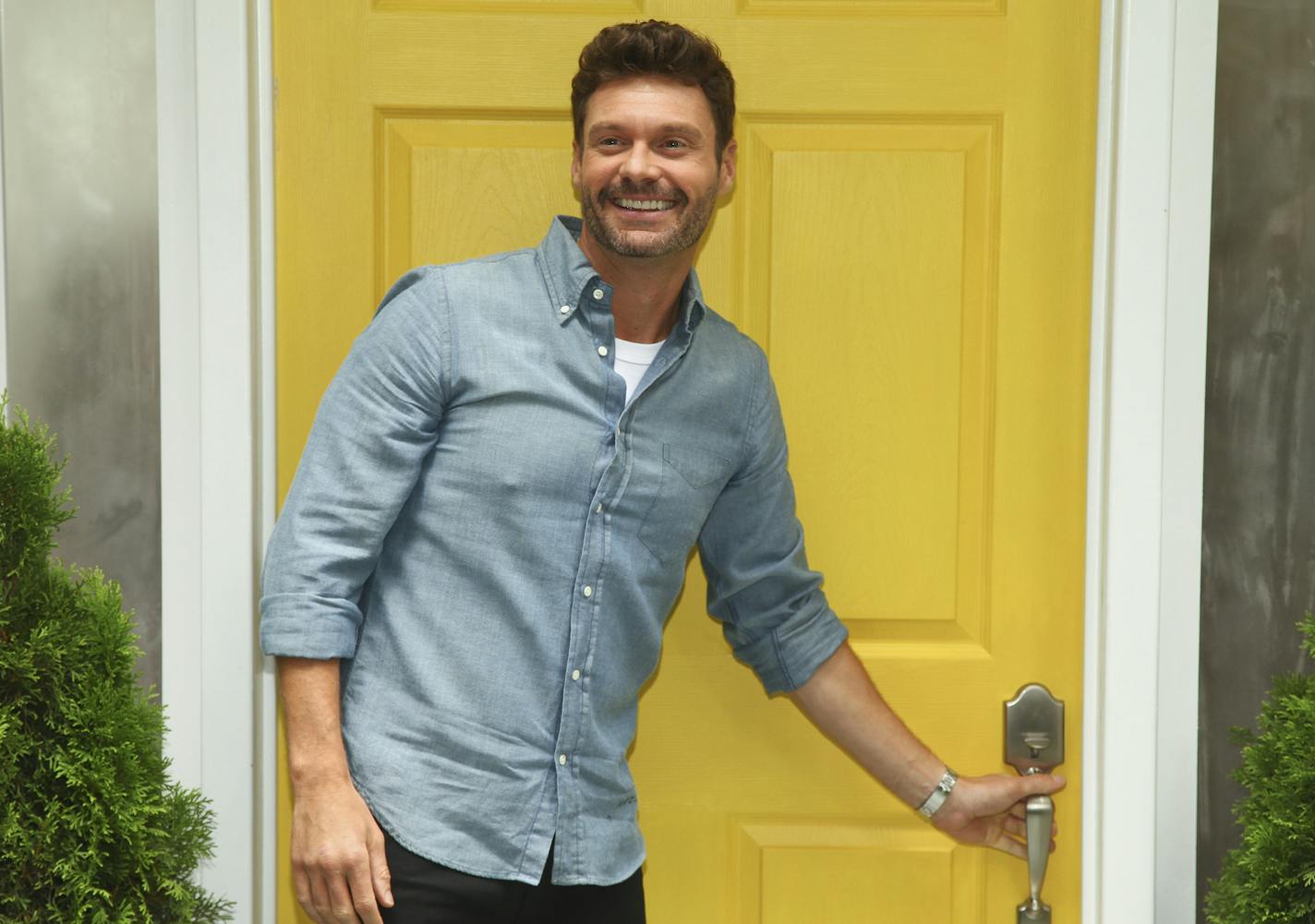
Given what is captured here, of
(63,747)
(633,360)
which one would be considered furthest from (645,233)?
(63,747)

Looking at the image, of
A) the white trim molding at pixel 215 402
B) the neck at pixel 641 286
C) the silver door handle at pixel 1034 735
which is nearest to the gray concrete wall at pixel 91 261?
the white trim molding at pixel 215 402

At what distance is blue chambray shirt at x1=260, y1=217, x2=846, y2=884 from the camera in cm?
140

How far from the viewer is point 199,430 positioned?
1.73 metres

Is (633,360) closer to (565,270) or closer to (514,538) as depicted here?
(565,270)

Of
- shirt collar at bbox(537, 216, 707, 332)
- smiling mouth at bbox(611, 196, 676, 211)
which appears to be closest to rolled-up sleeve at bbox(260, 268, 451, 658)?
shirt collar at bbox(537, 216, 707, 332)

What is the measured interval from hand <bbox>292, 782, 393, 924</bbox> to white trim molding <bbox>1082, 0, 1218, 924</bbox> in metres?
1.04

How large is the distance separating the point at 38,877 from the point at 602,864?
2.03 ft

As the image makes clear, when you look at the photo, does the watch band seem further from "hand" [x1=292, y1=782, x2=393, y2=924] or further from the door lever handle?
"hand" [x1=292, y1=782, x2=393, y2=924]

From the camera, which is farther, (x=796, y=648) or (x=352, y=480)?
(x=796, y=648)

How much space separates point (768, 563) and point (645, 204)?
519 mm

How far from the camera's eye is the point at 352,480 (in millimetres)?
1387

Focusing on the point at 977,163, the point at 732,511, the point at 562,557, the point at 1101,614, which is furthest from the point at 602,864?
the point at 977,163

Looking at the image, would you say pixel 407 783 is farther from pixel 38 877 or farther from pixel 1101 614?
pixel 1101 614

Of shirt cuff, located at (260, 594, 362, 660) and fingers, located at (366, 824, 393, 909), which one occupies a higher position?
shirt cuff, located at (260, 594, 362, 660)
